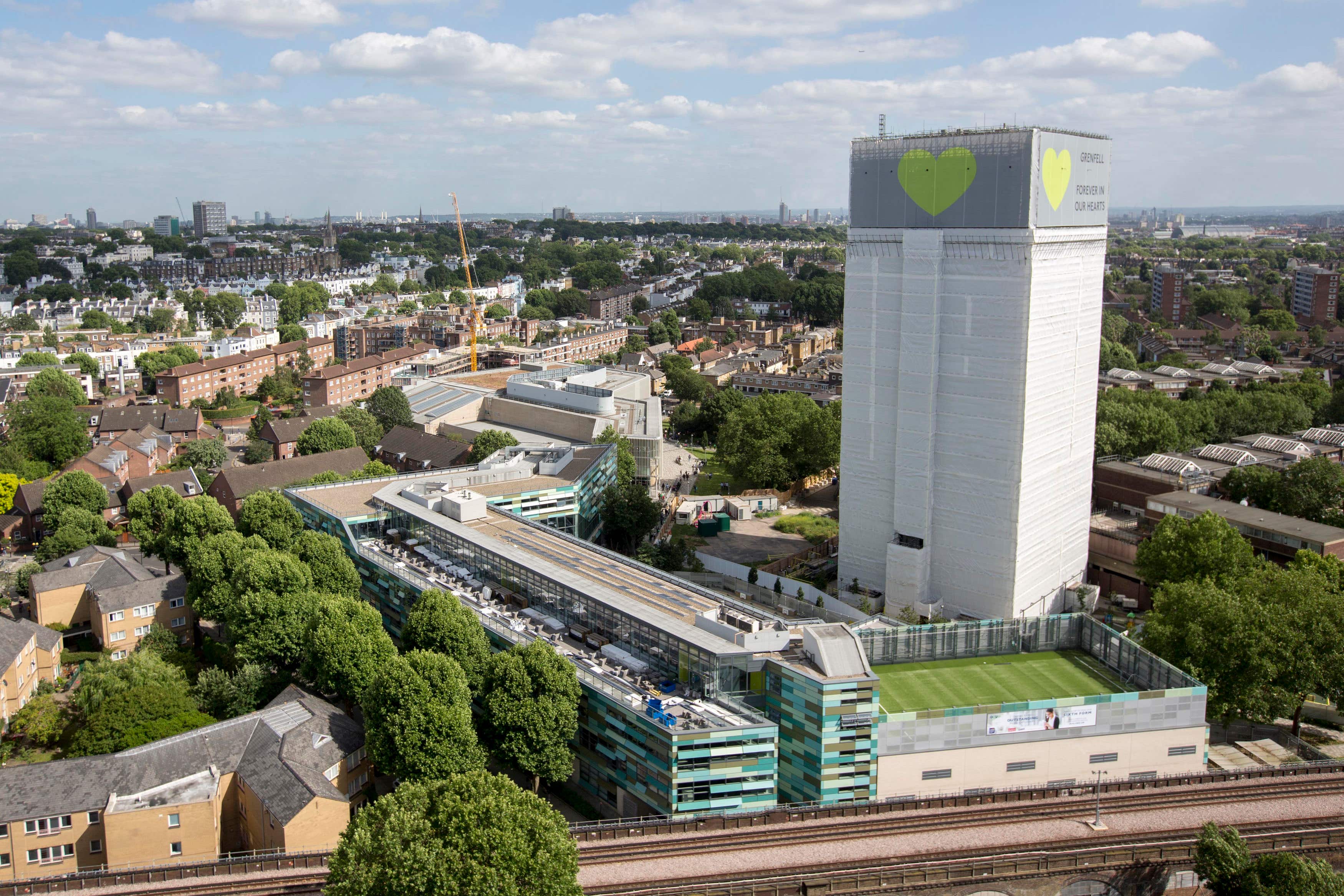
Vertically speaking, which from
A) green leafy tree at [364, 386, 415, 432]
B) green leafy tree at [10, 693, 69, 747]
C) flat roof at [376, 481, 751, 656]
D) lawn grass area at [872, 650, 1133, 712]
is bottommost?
green leafy tree at [10, 693, 69, 747]

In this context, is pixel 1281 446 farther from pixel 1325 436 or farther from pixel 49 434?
pixel 49 434

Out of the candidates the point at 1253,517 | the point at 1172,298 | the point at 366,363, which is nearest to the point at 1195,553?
the point at 1253,517

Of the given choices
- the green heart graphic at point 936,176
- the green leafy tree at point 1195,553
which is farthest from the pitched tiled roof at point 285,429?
the green leafy tree at point 1195,553

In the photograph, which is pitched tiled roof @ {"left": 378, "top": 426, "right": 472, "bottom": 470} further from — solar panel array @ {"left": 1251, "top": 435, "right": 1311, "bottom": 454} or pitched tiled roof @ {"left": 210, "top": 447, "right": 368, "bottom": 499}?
solar panel array @ {"left": 1251, "top": 435, "right": 1311, "bottom": 454}

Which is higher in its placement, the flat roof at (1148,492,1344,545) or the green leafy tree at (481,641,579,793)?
the flat roof at (1148,492,1344,545)

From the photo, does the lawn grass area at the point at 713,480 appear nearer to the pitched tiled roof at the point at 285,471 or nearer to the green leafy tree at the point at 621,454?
the green leafy tree at the point at 621,454

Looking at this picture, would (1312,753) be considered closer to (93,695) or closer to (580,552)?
(580,552)

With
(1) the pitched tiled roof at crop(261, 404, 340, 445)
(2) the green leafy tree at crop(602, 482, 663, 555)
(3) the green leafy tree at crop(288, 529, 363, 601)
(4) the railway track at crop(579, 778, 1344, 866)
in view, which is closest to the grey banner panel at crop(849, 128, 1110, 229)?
(2) the green leafy tree at crop(602, 482, 663, 555)
